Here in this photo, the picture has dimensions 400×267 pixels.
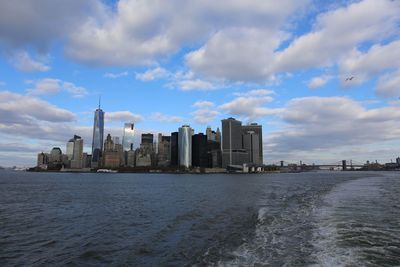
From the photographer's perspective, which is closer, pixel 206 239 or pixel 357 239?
pixel 357 239

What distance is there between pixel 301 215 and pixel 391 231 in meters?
8.88

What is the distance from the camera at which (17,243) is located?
2056cm

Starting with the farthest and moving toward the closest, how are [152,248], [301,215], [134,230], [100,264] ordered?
[301,215] → [134,230] → [152,248] → [100,264]

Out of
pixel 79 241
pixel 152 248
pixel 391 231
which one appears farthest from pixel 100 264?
pixel 391 231

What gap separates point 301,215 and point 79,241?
17988 millimetres

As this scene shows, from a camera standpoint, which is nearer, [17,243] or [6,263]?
[6,263]

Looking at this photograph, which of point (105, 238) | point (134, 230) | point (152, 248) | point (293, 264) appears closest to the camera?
point (293, 264)

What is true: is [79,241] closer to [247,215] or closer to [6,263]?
[6,263]

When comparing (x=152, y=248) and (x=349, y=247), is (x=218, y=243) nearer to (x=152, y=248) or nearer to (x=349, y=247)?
(x=152, y=248)

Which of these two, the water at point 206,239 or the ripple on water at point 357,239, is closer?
the ripple on water at point 357,239

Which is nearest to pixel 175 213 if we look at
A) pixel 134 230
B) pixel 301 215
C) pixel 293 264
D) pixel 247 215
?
pixel 247 215

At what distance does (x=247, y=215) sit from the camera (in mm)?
31125

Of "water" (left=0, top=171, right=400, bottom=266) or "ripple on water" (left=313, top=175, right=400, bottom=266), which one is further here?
"water" (left=0, top=171, right=400, bottom=266)

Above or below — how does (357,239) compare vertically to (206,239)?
above
